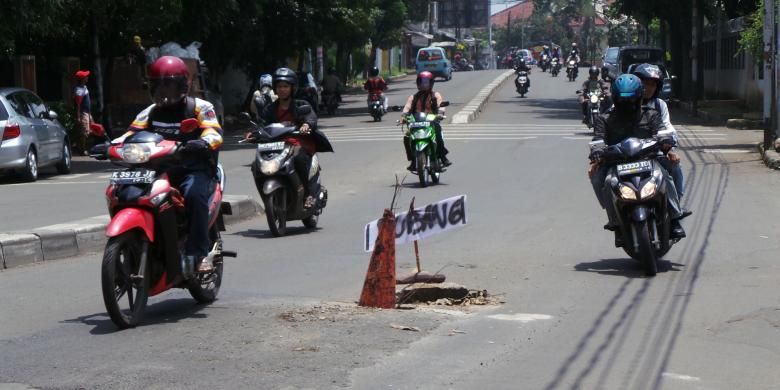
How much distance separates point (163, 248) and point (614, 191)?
414cm

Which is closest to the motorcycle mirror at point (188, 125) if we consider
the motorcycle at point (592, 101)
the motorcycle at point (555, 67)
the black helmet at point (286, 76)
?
the black helmet at point (286, 76)

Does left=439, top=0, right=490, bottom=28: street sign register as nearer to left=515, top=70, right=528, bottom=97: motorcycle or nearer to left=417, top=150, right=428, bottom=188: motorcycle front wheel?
left=515, top=70, right=528, bottom=97: motorcycle

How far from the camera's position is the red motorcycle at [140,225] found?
7.44m

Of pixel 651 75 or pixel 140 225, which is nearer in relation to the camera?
pixel 140 225

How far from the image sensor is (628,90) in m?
10.5

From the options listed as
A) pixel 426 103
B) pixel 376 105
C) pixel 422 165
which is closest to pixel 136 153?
pixel 422 165

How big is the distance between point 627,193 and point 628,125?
0.79m

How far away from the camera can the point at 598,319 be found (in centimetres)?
826

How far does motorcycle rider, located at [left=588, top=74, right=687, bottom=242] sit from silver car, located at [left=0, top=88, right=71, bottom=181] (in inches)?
476

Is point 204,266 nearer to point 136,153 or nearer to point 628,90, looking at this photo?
point 136,153

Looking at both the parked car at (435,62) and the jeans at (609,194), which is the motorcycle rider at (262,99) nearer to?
the jeans at (609,194)

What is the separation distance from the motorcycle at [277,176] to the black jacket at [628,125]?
147 inches

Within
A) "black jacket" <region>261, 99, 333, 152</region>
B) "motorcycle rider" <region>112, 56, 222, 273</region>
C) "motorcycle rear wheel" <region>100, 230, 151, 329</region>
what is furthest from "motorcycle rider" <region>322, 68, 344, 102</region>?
"motorcycle rear wheel" <region>100, 230, 151, 329</region>

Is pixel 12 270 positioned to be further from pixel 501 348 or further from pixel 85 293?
pixel 501 348
